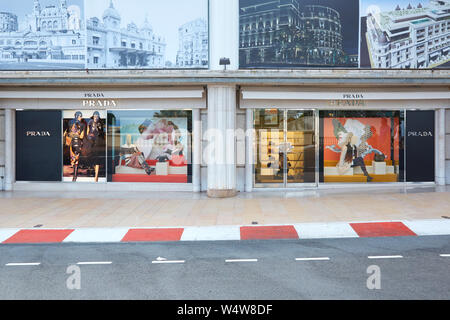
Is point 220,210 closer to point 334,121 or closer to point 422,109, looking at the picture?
point 334,121

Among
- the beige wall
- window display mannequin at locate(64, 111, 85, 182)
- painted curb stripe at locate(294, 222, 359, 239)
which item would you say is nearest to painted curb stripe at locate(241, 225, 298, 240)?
painted curb stripe at locate(294, 222, 359, 239)

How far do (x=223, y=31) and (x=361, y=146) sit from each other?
6189mm

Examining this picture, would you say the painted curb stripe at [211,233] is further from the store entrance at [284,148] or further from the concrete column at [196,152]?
the store entrance at [284,148]

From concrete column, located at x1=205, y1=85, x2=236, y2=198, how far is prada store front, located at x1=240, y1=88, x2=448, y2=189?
1104 mm

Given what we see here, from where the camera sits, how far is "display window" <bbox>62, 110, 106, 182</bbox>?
42.1 ft

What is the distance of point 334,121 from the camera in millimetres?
12805

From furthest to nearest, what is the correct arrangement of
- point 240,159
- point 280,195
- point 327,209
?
point 240,159 → point 280,195 → point 327,209

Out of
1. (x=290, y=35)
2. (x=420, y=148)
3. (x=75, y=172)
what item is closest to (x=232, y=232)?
(x=290, y=35)

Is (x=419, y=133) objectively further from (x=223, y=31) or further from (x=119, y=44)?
(x=119, y=44)

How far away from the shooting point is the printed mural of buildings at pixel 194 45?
455 inches

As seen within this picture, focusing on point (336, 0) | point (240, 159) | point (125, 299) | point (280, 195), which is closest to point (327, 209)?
point (280, 195)

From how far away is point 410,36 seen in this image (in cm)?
1210
